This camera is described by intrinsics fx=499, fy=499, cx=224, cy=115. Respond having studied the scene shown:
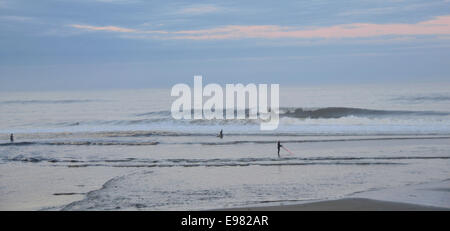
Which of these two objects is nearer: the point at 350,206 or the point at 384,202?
the point at 350,206

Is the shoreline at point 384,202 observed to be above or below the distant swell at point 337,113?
below

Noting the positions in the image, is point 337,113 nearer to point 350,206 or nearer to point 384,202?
point 384,202

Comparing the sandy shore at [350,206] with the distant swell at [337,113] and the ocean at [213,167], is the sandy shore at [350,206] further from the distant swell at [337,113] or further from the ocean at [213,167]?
the distant swell at [337,113]

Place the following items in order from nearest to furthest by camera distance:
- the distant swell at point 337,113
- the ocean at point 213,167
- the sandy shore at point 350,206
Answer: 1. the sandy shore at point 350,206
2. the ocean at point 213,167
3. the distant swell at point 337,113

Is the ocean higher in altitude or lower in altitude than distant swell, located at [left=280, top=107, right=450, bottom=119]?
lower

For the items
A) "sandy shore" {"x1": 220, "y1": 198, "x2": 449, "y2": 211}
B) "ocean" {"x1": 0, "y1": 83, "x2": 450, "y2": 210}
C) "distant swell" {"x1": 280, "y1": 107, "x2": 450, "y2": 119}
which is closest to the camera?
"sandy shore" {"x1": 220, "y1": 198, "x2": 449, "y2": 211}

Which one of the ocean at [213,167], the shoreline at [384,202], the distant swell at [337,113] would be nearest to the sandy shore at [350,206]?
the shoreline at [384,202]

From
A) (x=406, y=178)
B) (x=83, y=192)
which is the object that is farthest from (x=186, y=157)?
(x=406, y=178)

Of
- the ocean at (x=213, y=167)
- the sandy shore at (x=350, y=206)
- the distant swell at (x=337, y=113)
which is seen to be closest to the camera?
the sandy shore at (x=350, y=206)

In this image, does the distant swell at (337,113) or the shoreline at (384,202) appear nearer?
the shoreline at (384,202)

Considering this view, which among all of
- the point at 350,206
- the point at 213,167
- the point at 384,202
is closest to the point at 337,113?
the point at 213,167

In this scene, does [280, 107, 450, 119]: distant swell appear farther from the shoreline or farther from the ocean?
the shoreline

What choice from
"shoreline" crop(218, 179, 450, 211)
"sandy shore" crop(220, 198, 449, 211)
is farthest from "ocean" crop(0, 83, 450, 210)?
"sandy shore" crop(220, 198, 449, 211)

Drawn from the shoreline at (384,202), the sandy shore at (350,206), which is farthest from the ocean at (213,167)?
the sandy shore at (350,206)
